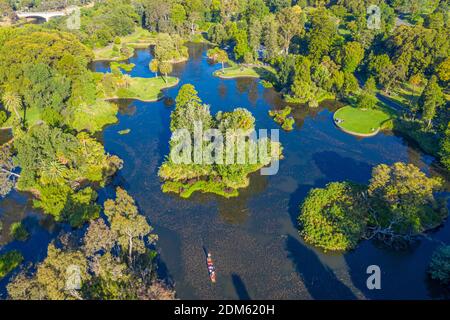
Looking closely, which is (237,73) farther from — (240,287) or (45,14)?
(45,14)

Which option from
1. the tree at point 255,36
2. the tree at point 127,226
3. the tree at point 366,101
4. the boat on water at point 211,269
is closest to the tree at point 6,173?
the tree at point 127,226

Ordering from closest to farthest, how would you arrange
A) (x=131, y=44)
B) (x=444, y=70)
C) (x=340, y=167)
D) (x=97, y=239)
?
(x=97, y=239), (x=340, y=167), (x=444, y=70), (x=131, y=44)

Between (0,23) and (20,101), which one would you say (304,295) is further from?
(0,23)

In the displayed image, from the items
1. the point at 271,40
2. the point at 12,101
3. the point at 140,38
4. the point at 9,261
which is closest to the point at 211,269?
the point at 9,261

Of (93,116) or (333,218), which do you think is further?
(93,116)

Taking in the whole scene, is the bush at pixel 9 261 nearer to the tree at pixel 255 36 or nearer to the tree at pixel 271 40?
the tree at pixel 255 36

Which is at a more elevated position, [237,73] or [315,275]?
[237,73]
